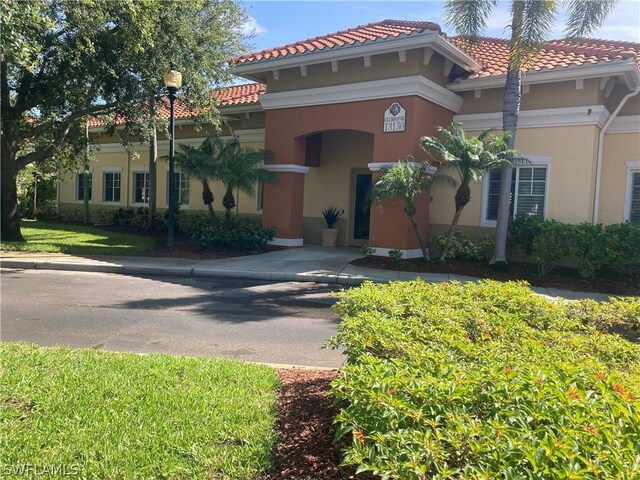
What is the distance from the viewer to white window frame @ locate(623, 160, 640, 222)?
41.6ft

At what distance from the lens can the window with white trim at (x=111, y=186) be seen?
80.9ft

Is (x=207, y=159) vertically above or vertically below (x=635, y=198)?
above

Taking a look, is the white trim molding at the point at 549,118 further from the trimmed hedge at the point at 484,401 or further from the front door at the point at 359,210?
the trimmed hedge at the point at 484,401

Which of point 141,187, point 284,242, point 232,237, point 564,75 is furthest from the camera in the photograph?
point 141,187

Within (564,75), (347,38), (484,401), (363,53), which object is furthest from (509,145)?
(484,401)

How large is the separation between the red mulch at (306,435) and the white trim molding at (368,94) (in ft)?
33.3

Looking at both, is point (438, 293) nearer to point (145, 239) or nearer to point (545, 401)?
point (545, 401)

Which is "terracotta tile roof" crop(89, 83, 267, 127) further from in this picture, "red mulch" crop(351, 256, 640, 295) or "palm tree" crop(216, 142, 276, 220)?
"red mulch" crop(351, 256, 640, 295)

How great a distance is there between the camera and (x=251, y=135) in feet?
62.4

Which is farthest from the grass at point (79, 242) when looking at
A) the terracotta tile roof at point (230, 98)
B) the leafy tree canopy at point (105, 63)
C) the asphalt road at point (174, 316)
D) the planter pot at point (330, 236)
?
the planter pot at point (330, 236)

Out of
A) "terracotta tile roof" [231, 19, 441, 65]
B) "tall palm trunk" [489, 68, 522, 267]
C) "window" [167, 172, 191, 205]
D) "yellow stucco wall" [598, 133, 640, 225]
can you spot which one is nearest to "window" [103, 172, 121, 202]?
"window" [167, 172, 191, 205]

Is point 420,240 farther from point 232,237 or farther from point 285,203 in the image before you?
point 232,237

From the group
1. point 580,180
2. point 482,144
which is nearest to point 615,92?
point 580,180

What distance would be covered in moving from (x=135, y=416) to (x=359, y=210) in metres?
14.0
